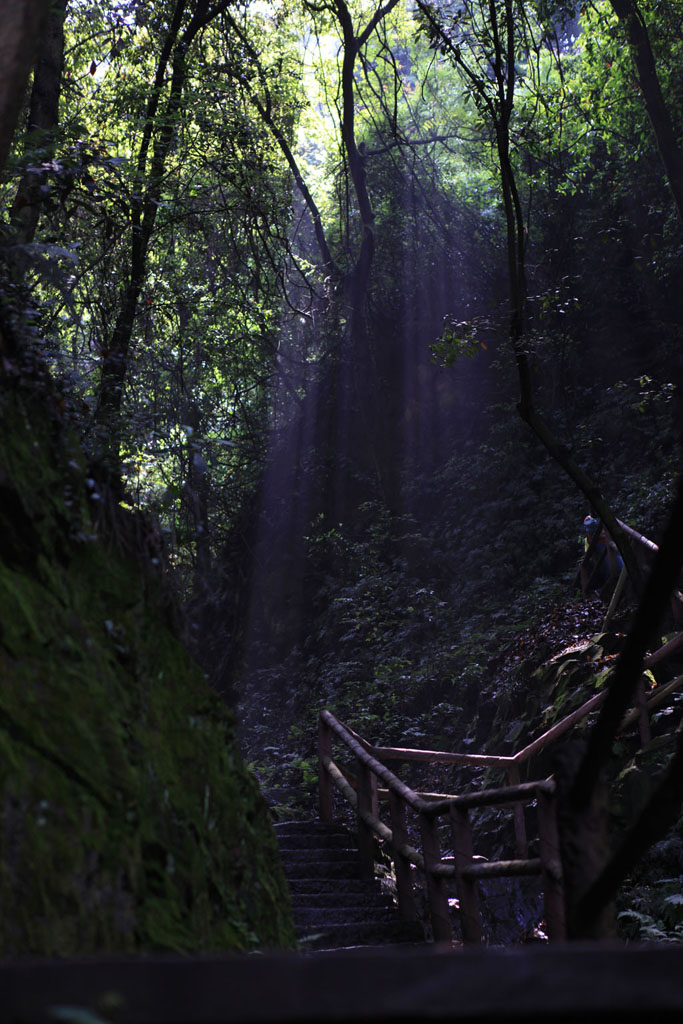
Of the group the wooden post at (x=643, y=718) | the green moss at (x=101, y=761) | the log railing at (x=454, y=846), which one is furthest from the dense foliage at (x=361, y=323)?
the log railing at (x=454, y=846)

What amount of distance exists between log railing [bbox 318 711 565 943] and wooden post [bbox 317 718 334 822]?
46 centimetres

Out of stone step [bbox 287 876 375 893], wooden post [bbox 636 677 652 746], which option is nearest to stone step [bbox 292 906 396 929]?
stone step [bbox 287 876 375 893]

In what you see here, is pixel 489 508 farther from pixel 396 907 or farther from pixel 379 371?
pixel 396 907

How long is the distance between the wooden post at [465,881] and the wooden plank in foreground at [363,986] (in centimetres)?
385

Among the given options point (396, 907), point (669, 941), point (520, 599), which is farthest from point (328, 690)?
point (669, 941)

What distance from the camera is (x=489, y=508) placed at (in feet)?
49.9

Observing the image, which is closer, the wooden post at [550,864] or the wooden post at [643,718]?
the wooden post at [550,864]

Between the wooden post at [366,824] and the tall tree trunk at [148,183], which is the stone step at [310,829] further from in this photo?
the tall tree trunk at [148,183]

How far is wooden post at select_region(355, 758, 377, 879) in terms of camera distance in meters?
6.42

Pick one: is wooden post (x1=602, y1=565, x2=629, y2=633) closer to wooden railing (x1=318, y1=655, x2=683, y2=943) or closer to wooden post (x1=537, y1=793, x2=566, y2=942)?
wooden railing (x1=318, y1=655, x2=683, y2=943)

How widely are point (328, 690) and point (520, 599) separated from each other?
134 inches

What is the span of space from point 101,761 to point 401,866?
13.3 ft

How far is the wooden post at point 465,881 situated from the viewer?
4.59 meters

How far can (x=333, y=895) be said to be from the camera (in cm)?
579
